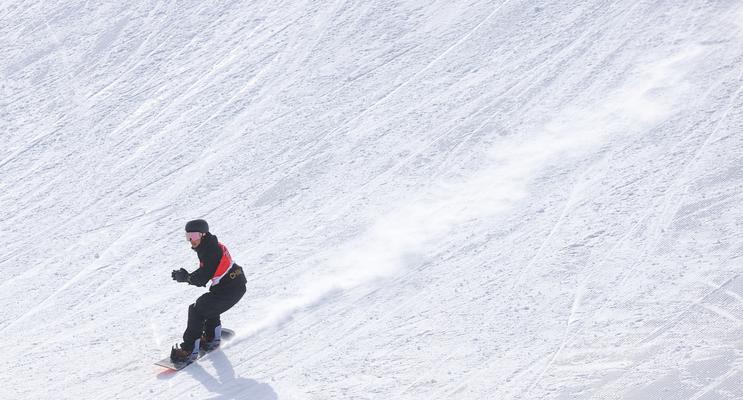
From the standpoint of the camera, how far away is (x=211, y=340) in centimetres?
879

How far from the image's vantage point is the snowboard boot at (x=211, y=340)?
8.76 meters

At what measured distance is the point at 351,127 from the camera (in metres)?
12.9

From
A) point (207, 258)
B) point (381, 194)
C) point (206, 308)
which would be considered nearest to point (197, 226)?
point (207, 258)

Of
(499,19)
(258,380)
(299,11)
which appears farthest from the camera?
(299,11)

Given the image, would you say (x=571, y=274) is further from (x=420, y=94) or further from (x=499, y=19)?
(x=499, y=19)

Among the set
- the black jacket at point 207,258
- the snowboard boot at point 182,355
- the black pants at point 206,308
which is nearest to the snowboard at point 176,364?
the snowboard boot at point 182,355

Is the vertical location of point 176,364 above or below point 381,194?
above

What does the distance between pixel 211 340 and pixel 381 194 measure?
337cm

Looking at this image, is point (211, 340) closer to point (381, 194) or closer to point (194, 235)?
point (194, 235)

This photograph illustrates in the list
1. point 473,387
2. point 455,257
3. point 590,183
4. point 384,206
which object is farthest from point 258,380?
point 590,183

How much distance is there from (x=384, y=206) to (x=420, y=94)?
2.76m

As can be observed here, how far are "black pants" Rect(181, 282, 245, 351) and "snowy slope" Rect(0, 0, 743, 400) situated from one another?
0.28 m

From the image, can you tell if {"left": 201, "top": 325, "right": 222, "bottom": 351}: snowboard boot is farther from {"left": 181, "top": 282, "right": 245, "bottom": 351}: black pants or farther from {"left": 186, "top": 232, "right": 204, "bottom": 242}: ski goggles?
{"left": 186, "top": 232, "right": 204, "bottom": 242}: ski goggles

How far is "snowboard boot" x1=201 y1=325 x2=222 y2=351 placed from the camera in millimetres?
8758
